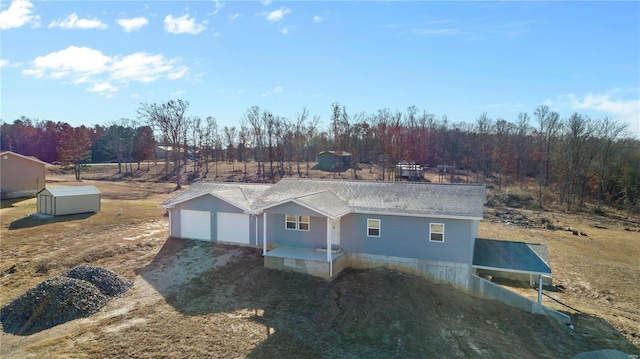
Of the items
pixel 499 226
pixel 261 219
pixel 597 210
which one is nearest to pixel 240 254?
pixel 261 219

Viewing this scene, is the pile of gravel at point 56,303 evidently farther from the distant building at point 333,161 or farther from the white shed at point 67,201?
the distant building at point 333,161

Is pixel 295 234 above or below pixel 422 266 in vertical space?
above

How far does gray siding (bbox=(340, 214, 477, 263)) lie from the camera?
1712cm

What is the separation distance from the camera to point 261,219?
824 inches

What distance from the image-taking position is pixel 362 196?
65.9 feet

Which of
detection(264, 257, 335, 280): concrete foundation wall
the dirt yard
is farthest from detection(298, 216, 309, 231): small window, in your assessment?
the dirt yard

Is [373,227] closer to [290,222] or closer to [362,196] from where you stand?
[362,196]

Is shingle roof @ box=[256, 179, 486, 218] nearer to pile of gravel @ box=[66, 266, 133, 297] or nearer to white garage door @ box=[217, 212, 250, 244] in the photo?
white garage door @ box=[217, 212, 250, 244]

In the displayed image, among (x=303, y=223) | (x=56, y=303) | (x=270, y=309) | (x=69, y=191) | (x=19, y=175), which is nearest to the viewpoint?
(x=56, y=303)

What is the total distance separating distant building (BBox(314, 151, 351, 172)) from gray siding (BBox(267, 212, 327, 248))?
35148 mm

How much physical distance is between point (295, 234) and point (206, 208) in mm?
5664

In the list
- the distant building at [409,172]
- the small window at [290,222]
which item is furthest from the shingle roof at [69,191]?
the distant building at [409,172]

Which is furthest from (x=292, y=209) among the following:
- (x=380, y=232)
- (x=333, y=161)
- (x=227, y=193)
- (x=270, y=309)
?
(x=333, y=161)

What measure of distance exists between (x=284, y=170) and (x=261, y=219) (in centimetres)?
3533
